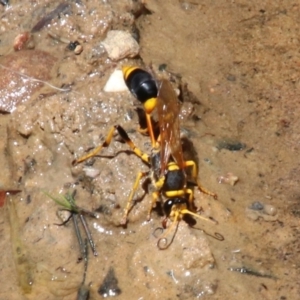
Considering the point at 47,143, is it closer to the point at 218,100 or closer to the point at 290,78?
the point at 218,100

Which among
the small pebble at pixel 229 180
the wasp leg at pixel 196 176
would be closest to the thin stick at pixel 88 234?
the wasp leg at pixel 196 176

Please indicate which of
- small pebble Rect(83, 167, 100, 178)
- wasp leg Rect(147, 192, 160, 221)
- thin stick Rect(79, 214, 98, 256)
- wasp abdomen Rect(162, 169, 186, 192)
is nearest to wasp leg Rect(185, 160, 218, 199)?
wasp abdomen Rect(162, 169, 186, 192)

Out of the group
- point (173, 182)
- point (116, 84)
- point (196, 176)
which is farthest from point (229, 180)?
point (116, 84)

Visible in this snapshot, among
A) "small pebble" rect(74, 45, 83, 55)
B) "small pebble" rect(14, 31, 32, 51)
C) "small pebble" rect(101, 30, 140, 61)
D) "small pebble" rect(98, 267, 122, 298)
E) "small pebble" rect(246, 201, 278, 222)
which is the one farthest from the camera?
"small pebble" rect(14, 31, 32, 51)

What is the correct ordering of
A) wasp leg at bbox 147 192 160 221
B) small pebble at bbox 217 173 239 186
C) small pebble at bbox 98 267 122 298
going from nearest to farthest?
small pebble at bbox 98 267 122 298 < wasp leg at bbox 147 192 160 221 < small pebble at bbox 217 173 239 186

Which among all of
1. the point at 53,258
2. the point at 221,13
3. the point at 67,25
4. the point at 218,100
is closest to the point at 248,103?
the point at 218,100

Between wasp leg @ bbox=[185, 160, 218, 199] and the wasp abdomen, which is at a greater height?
the wasp abdomen

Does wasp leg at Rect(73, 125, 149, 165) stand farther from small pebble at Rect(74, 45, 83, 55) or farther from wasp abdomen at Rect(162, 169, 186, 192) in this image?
small pebble at Rect(74, 45, 83, 55)

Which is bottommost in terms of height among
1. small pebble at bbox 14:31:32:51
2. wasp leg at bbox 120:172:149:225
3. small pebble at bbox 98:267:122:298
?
→ small pebble at bbox 98:267:122:298
